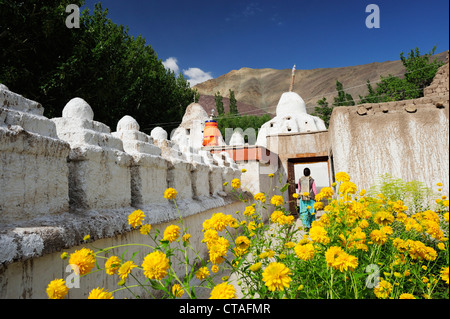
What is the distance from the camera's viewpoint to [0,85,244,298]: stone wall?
1330 mm

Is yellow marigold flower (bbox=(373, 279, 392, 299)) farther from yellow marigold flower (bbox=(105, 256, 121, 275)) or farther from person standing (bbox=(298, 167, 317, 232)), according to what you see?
person standing (bbox=(298, 167, 317, 232))

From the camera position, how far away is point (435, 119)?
4.35 metres

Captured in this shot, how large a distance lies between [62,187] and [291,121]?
2391cm

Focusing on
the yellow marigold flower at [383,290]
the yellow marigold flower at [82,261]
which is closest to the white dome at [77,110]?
the yellow marigold flower at [82,261]

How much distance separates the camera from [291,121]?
24141 millimetres

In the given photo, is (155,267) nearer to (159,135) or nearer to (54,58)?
(159,135)

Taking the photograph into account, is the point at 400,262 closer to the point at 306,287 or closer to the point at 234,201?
the point at 306,287

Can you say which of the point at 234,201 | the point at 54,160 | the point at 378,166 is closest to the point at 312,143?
the point at 378,166

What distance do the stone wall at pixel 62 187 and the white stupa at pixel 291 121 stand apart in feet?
69.9

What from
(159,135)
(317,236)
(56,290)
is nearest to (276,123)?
(159,135)

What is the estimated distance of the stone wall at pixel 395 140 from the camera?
A: 14.3ft

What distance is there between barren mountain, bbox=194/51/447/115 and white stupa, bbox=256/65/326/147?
46408 millimetres

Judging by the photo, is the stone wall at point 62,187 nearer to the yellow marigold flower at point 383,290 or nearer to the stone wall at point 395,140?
the yellow marigold flower at point 383,290

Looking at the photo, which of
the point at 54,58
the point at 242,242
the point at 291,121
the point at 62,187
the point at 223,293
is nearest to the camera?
the point at 223,293
